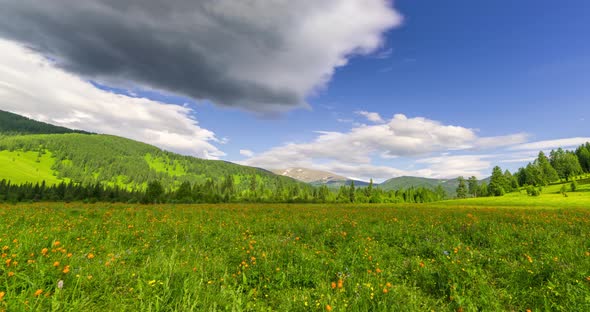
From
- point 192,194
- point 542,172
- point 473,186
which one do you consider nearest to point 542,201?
point 542,172

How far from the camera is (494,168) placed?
99625 mm

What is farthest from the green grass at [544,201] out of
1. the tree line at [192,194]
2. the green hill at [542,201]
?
the tree line at [192,194]

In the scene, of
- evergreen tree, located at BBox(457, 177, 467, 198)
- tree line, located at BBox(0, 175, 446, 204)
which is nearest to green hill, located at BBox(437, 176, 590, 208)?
tree line, located at BBox(0, 175, 446, 204)

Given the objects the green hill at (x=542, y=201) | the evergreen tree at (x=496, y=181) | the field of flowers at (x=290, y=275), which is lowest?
the green hill at (x=542, y=201)

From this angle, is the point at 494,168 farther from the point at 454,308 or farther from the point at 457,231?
the point at 454,308

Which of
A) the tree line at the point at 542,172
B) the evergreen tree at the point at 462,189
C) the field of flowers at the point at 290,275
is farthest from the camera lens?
the evergreen tree at the point at 462,189

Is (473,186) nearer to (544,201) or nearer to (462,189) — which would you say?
(462,189)

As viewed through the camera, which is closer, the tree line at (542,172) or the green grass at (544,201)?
the green grass at (544,201)

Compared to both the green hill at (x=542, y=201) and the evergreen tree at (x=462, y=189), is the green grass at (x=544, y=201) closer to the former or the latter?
the green hill at (x=542, y=201)

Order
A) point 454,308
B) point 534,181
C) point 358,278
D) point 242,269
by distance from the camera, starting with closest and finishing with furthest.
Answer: point 454,308 → point 358,278 → point 242,269 → point 534,181

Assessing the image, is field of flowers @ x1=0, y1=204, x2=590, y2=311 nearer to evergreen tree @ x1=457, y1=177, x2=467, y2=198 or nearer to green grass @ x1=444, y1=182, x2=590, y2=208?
green grass @ x1=444, y1=182, x2=590, y2=208

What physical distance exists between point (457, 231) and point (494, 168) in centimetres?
11739

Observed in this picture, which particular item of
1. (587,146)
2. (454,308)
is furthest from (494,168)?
(454,308)

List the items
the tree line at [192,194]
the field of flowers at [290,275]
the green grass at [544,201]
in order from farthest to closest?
1. the tree line at [192,194]
2. the green grass at [544,201]
3. the field of flowers at [290,275]
